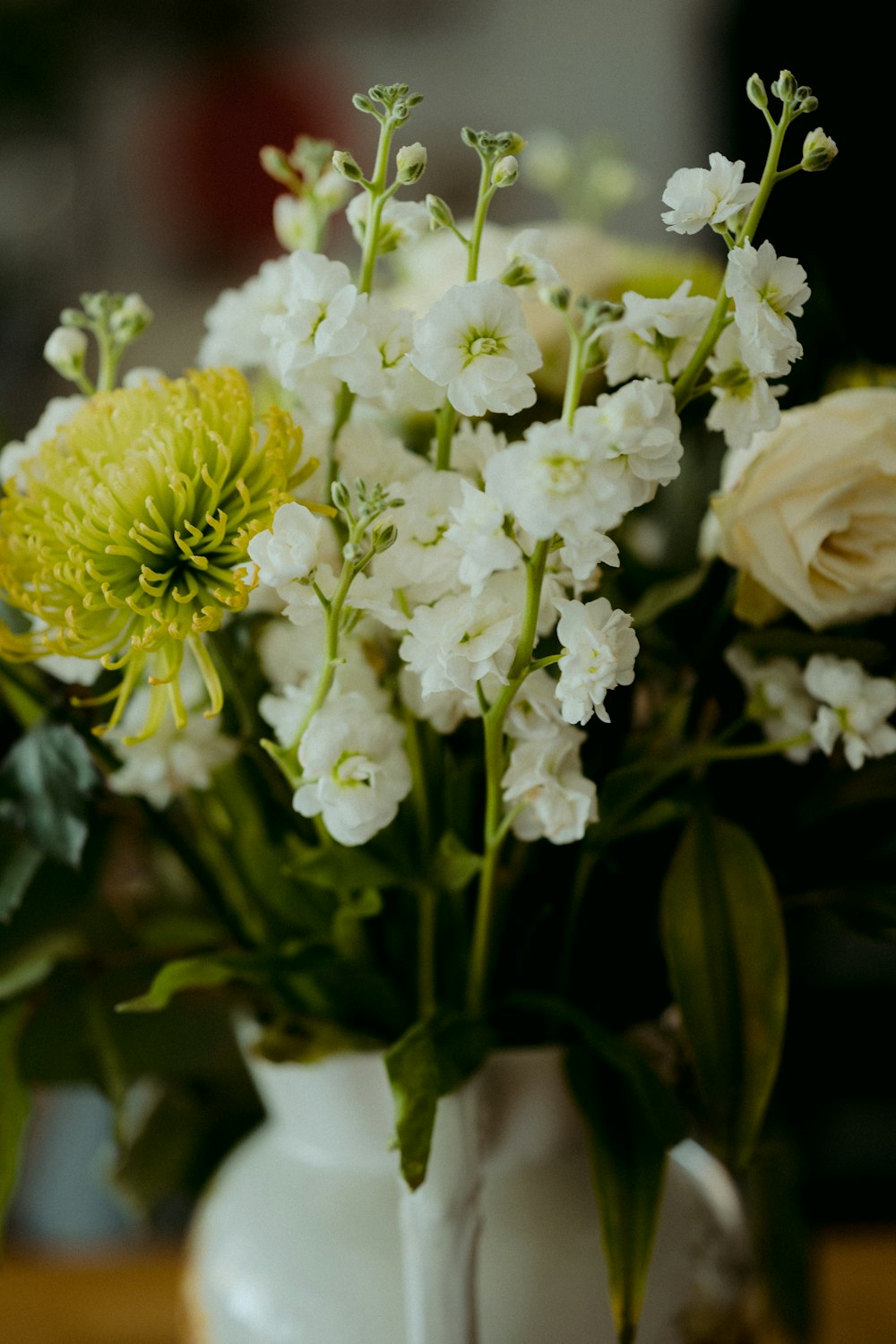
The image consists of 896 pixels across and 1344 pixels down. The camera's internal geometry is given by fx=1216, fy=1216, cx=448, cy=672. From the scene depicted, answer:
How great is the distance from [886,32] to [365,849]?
29.4 inches

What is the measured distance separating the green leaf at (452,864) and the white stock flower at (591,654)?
0.07 metres

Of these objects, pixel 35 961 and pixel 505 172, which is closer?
pixel 505 172

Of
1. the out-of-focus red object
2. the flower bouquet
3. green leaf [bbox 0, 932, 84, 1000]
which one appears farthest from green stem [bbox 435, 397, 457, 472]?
the out-of-focus red object

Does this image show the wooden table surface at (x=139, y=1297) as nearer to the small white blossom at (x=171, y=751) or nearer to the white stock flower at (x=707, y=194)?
the small white blossom at (x=171, y=751)

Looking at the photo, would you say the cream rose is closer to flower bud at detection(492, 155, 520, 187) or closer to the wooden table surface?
flower bud at detection(492, 155, 520, 187)

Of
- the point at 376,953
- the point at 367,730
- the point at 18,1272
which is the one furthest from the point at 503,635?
the point at 18,1272

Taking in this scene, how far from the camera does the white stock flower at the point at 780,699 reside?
1.00 ft

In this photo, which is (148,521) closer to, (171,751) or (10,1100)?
(171,751)

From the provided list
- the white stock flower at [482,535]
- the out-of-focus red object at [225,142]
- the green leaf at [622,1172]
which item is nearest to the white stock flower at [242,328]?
the white stock flower at [482,535]

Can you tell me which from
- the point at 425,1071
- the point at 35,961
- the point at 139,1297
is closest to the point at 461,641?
the point at 425,1071

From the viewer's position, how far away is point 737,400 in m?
0.25

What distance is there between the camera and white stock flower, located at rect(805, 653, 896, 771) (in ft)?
0.93

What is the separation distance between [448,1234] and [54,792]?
0.15 meters

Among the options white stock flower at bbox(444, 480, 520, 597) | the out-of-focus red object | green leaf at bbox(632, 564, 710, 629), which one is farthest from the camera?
the out-of-focus red object
